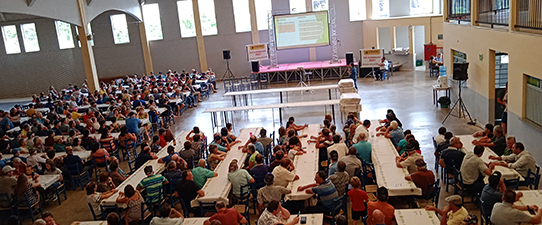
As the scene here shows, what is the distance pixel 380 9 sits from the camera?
83.1 feet

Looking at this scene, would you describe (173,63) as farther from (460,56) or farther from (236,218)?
(236,218)

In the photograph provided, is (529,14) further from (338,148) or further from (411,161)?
(338,148)

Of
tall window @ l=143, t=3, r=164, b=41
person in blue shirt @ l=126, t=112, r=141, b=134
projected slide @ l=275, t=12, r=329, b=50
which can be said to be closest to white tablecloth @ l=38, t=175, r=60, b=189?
person in blue shirt @ l=126, t=112, r=141, b=134

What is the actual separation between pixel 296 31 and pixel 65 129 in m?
13.6

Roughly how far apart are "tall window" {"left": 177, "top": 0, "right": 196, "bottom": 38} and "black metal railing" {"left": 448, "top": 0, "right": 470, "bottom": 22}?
14.6m

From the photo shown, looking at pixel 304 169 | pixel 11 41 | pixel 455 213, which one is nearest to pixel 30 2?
pixel 11 41

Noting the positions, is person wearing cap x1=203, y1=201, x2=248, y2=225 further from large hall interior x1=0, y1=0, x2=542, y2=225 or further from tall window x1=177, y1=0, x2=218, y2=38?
tall window x1=177, y1=0, x2=218, y2=38

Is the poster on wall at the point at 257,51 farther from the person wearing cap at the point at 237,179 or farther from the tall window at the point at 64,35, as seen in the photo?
the person wearing cap at the point at 237,179

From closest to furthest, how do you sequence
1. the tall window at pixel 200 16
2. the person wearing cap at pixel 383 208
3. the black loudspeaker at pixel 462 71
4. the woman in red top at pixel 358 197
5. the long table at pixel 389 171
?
the person wearing cap at pixel 383 208, the woman in red top at pixel 358 197, the long table at pixel 389 171, the black loudspeaker at pixel 462 71, the tall window at pixel 200 16

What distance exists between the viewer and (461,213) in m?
5.09

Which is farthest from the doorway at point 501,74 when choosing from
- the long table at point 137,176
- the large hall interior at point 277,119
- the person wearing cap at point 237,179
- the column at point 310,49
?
the column at point 310,49

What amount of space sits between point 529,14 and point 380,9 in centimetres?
1658

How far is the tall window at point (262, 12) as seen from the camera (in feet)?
78.9

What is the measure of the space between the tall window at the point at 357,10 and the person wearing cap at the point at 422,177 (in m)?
18.4
